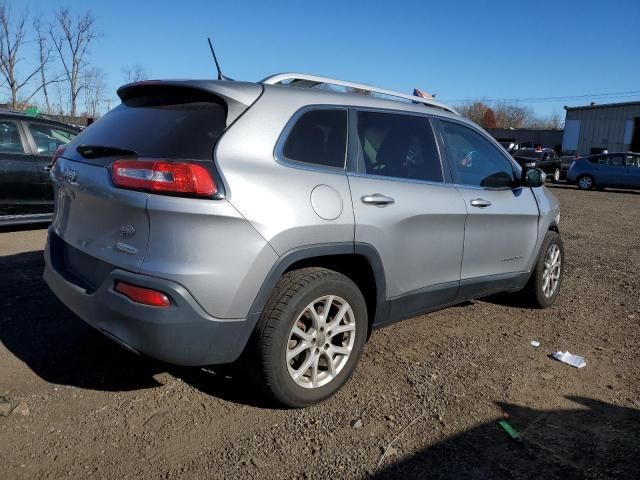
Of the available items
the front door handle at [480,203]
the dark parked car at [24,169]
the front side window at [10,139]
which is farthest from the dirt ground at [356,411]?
the front side window at [10,139]

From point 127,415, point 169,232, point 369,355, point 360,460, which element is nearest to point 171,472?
point 127,415

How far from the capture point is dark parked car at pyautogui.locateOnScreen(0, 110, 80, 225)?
23.0 feet

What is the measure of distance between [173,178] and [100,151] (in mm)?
721

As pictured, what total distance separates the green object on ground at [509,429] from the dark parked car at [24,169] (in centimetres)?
634

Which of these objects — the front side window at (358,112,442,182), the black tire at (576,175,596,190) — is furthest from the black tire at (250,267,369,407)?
the black tire at (576,175,596,190)

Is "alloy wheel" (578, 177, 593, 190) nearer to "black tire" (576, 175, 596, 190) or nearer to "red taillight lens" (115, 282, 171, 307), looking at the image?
"black tire" (576, 175, 596, 190)

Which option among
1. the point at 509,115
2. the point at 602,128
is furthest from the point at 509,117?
the point at 602,128

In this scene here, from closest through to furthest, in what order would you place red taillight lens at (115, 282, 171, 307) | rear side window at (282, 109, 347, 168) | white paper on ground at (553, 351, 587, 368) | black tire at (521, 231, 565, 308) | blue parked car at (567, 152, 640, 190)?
red taillight lens at (115, 282, 171, 307)
rear side window at (282, 109, 347, 168)
white paper on ground at (553, 351, 587, 368)
black tire at (521, 231, 565, 308)
blue parked car at (567, 152, 640, 190)

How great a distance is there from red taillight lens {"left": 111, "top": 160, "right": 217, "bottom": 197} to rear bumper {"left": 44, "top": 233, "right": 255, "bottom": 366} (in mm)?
428

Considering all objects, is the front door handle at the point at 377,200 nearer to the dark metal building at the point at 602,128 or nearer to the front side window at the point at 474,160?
the front side window at the point at 474,160

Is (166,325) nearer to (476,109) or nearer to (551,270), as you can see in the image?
(551,270)

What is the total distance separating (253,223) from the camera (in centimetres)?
269

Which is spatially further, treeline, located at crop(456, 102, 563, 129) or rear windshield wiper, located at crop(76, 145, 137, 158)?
treeline, located at crop(456, 102, 563, 129)

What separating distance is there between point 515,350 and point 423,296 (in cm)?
99
